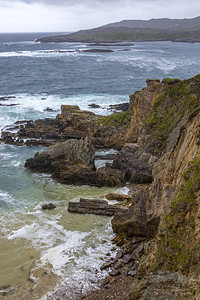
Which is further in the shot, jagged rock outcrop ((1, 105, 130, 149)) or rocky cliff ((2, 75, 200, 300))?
jagged rock outcrop ((1, 105, 130, 149))

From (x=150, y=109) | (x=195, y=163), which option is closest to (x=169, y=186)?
(x=195, y=163)

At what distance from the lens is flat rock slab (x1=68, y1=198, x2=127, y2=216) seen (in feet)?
74.1

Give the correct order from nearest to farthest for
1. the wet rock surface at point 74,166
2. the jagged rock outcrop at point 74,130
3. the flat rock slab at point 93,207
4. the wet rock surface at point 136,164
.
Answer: the flat rock slab at point 93,207 < the wet rock surface at point 136,164 < the wet rock surface at point 74,166 < the jagged rock outcrop at point 74,130

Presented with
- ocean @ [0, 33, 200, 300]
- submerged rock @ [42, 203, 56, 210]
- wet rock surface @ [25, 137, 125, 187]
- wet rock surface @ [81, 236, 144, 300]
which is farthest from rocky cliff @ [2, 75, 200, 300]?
submerged rock @ [42, 203, 56, 210]

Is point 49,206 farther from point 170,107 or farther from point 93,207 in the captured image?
point 170,107

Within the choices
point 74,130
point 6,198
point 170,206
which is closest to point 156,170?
point 170,206

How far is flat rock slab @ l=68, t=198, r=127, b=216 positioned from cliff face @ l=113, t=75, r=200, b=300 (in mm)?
2445

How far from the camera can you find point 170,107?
102 ft

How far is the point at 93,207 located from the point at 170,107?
572 inches

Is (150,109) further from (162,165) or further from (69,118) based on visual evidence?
(162,165)

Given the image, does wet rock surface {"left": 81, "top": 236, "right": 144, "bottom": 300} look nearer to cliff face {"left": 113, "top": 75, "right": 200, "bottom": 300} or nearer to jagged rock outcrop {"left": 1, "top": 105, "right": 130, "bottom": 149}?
cliff face {"left": 113, "top": 75, "right": 200, "bottom": 300}

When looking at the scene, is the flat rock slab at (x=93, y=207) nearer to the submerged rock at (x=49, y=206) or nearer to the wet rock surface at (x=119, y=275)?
the submerged rock at (x=49, y=206)

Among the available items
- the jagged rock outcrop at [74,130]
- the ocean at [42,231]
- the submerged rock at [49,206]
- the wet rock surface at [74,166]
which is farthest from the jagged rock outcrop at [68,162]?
the jagged rock outcrop at [74,130]

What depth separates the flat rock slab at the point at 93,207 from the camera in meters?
22.6
